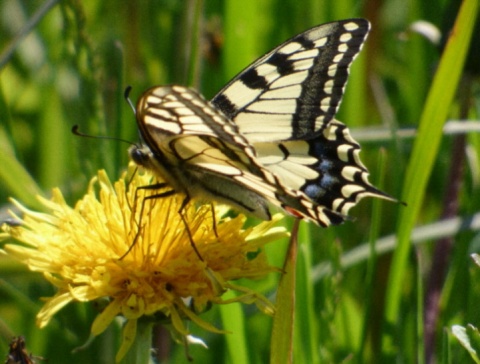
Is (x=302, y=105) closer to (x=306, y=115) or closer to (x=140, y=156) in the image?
(x=306, y=115)

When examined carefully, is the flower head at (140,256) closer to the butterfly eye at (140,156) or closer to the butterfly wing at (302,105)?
the butterfly eye at (140,156)

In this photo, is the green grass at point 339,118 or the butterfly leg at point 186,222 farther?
the green grass at point 339,118

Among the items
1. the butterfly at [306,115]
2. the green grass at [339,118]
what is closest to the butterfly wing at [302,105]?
the butterfly at [306,115]

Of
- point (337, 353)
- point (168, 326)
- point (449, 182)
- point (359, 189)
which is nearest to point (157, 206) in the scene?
point (168, 326)

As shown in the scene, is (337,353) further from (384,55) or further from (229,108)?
(384,55)

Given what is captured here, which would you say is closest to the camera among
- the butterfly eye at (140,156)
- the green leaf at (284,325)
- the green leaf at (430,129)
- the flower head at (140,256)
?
the green leaf at (284,325)

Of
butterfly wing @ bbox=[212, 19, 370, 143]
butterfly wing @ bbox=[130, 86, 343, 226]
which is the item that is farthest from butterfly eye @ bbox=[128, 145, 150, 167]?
butterfly wing @ bbox=[212, 19, 370, 143]
